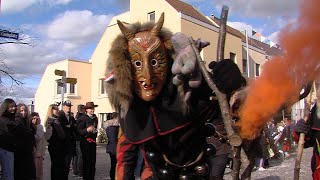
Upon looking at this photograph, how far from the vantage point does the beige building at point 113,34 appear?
1888 cm

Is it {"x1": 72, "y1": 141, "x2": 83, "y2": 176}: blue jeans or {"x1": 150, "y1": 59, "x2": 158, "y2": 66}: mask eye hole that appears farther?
{"x1": 72, "y1": 141, "x2": 83, "y2": 176}: blue jeans

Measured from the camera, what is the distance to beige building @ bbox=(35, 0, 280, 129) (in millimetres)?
18875

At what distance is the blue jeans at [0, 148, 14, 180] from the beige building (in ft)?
34.5

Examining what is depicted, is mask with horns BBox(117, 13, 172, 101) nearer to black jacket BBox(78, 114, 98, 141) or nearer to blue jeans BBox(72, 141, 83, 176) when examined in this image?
black jacket BBox(78, 114, 98, 141)

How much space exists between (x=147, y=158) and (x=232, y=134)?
0.97 m

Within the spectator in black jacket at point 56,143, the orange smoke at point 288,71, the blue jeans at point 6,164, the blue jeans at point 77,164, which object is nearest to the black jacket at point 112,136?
the spectator in black jacket at point 56,143

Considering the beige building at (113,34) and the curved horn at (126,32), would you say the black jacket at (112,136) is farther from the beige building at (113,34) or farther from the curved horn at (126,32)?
the beige building at (113,34)

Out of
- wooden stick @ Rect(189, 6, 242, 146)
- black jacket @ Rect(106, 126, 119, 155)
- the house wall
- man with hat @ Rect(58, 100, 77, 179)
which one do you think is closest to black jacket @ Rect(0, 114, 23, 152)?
man with hat @ Rect(58, 100, 77, 179)

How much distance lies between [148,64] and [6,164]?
14.6 feet

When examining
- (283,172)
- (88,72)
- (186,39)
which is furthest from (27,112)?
(88,72)

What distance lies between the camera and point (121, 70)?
2.61 m

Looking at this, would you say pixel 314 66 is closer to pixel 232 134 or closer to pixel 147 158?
pixel 232 134

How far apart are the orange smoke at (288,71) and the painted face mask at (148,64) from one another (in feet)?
2.44

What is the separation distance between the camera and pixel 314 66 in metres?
1.83
